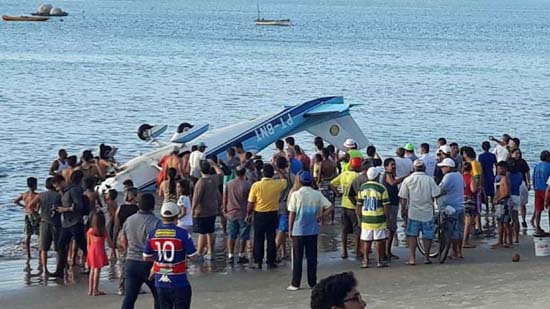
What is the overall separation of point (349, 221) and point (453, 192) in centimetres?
150

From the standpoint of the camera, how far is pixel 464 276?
47.1ft

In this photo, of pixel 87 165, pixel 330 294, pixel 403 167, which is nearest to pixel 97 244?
pixel 87 165

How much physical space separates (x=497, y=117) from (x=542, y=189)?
29.7 m

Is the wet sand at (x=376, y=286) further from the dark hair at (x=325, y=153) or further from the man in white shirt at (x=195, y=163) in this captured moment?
the dark hair at (x=325, y=153)

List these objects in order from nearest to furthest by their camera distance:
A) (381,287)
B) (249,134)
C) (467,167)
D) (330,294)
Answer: (330,294) → (381,287) → (467,167) → (249,134)

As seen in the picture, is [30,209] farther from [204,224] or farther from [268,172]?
[268,172]

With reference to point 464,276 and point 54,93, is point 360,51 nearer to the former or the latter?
point 54,93

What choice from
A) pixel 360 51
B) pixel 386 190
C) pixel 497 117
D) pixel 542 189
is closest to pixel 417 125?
pixel 497 117

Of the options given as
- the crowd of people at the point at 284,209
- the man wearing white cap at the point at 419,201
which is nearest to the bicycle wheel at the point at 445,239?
the crowd of people at the point at 284,209

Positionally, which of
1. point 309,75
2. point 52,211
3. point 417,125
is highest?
point 309,75

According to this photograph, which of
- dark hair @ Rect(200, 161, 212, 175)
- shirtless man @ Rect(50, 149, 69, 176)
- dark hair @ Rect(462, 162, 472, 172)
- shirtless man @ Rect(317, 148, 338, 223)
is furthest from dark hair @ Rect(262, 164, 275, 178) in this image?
shirtless man @ Rect(50, 149, 69, 176)

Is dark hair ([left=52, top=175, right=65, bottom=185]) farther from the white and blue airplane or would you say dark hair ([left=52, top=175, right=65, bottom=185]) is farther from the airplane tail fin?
the airplane tail fin

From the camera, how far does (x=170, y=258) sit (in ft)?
34.4

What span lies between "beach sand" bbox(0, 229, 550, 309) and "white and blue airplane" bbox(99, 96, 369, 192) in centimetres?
568
